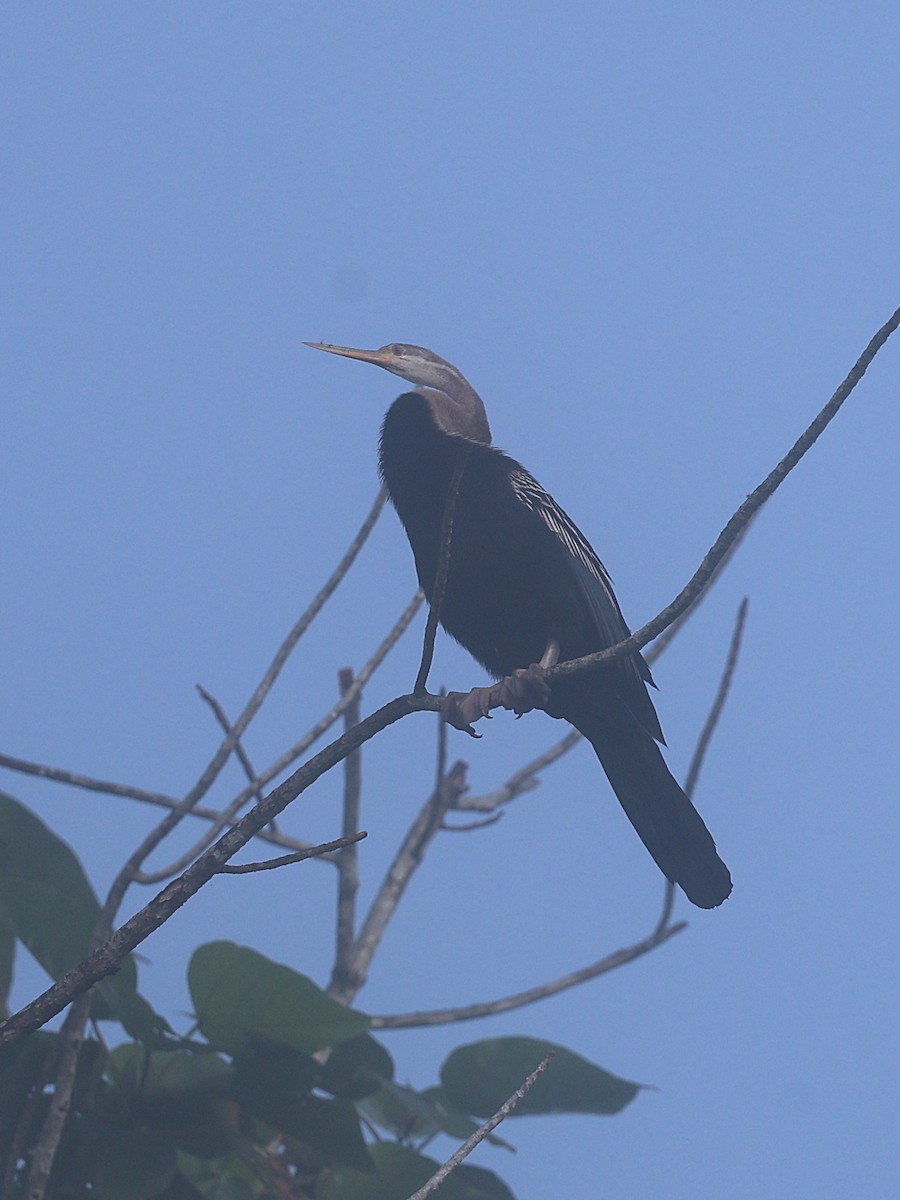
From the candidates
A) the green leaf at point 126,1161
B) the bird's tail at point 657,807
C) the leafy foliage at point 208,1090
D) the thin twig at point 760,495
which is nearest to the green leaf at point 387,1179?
the leafy foliage at point 208,1090

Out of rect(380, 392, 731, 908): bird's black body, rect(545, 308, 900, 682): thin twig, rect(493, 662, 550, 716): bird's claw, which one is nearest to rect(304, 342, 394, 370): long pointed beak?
rect(380, 392, 731, 908): bird's black body

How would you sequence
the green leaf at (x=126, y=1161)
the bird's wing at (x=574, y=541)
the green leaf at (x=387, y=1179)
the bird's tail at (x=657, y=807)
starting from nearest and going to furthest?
the green leaf at (x=126, y=1161) → the green leaf at (x=387, y=1179) → the bird's tail at (x=657, y=807) → the bird's wing at (x=574, y=541)

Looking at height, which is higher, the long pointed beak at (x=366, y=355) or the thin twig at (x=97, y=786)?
the long pointed beak at (x=366, y=355)

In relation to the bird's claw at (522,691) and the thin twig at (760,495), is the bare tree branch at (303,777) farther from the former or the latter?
the bird's claw at (522,691)

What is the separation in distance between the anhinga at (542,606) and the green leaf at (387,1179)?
1.05m

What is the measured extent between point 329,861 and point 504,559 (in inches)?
Answer: 56.7

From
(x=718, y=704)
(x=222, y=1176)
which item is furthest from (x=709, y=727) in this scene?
(x=222, y=1176)

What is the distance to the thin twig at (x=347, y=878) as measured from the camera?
176 inches

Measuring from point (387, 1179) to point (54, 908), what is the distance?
1.14 metres

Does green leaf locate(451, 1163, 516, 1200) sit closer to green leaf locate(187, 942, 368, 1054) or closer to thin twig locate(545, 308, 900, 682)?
green leaf locate(187, 942, 368, 1054)

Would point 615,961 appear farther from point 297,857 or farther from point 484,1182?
point 297,857

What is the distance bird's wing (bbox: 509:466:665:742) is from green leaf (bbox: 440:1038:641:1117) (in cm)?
102

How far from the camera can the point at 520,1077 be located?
393 centimetres

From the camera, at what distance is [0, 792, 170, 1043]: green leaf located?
338cm
